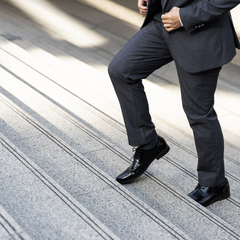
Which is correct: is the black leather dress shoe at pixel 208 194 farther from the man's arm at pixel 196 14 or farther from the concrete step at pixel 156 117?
the man's arm at pixel 196 14

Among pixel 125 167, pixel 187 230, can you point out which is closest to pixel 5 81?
pixel 125 167

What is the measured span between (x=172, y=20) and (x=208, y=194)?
3.03 ft

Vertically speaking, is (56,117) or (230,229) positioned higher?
(230,229)

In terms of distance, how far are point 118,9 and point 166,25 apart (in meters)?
8.39

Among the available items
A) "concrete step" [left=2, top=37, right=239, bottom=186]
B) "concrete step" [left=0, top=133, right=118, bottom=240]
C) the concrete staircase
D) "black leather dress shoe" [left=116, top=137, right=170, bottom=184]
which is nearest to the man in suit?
"black leather dress shoe" [left=116, top=137, right=170, bottom=184]

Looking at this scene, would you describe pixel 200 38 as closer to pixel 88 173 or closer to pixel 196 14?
pixel 196 14

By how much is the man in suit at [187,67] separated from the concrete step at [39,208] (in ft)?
1.54

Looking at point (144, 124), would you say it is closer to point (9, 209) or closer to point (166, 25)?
point (166, 25)

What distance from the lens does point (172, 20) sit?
60.1 inches

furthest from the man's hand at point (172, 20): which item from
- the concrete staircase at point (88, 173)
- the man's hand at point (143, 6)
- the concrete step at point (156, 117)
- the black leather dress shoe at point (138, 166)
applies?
the concrete step at point (156, 117)

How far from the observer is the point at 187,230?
162cm

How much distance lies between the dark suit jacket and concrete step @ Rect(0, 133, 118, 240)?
800mm

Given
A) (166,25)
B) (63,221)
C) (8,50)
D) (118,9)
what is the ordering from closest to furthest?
(63,221) < (166,25) < (8,50) < (118,9)

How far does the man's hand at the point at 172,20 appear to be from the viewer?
1522mm
